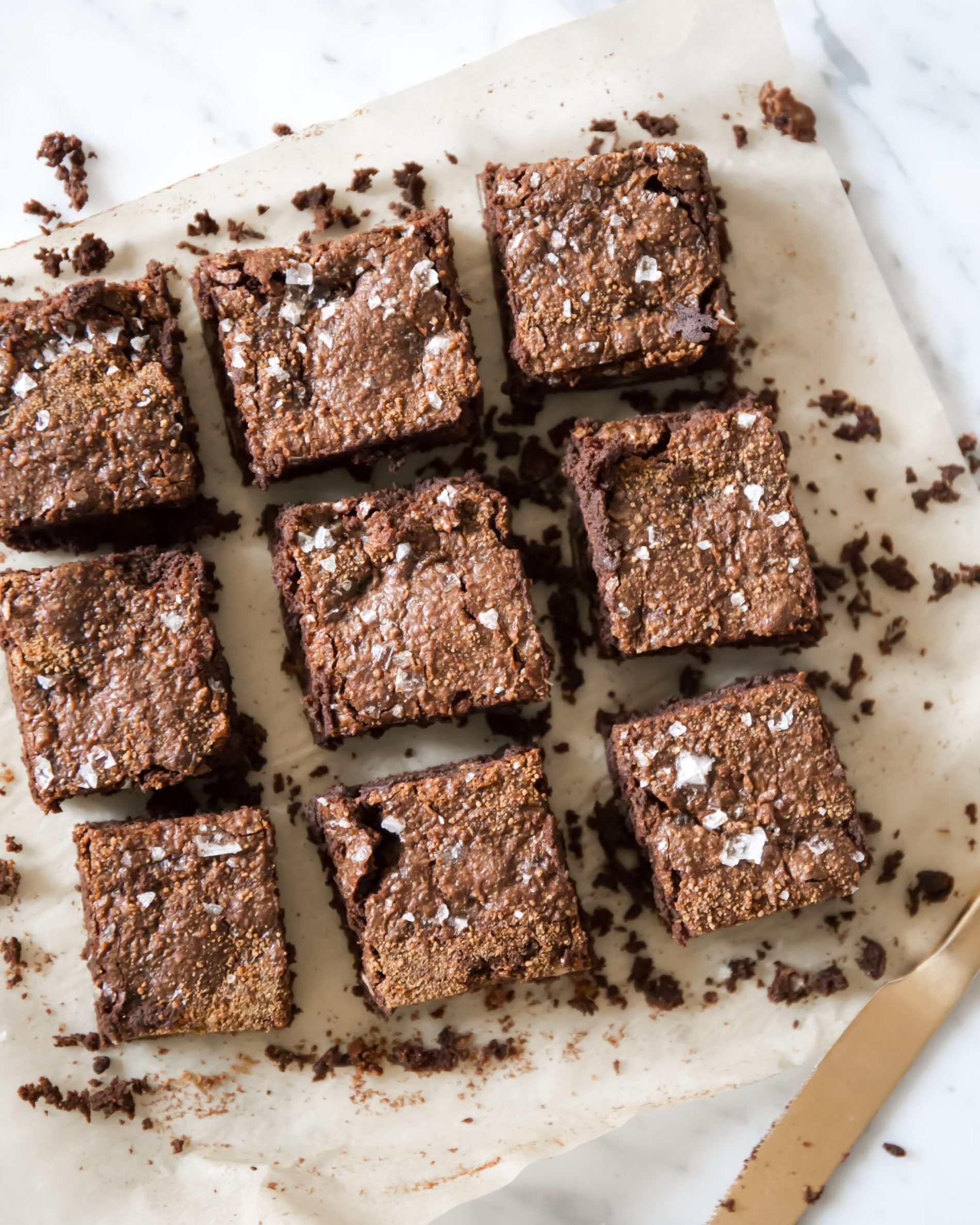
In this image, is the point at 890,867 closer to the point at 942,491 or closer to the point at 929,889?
the point at 929,889

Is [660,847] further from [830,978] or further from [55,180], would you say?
[55,180]

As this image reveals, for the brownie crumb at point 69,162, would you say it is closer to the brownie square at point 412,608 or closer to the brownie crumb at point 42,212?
the brownie crumb at point 42,212

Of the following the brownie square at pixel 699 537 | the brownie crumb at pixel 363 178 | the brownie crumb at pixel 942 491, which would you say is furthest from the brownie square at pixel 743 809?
the brownie crumb at pixel 363 178

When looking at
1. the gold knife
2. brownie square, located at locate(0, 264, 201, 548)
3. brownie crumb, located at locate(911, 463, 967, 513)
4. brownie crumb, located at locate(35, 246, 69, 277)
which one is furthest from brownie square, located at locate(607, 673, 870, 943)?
brownie crumb, located at locate(35, 246, 69, 277)

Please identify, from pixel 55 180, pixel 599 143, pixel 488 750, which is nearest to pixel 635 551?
pixel 488 750

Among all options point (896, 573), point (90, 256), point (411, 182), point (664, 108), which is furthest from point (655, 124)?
point (90, 256)

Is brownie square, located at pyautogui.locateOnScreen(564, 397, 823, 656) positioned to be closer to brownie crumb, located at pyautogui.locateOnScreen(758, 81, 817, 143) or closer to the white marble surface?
the white marble surface
